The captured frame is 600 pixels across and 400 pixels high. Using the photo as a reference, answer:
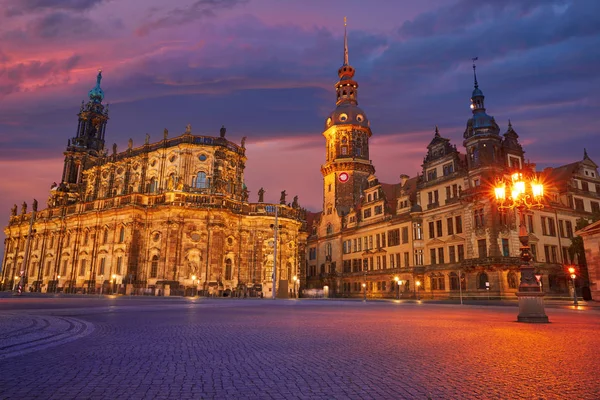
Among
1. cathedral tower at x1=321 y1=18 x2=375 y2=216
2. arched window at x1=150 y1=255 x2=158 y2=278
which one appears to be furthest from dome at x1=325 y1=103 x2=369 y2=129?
arched window at x1=150 y1=255 x2=158 y2=278

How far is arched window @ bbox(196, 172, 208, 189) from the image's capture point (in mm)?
62372

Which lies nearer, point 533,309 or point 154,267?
point 533,309

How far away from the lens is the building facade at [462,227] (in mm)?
43469

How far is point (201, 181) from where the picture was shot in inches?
2466

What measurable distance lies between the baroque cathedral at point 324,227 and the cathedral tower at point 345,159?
10.1 inches

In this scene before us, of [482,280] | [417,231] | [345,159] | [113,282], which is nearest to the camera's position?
[482,280]

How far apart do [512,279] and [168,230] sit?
1688 inches

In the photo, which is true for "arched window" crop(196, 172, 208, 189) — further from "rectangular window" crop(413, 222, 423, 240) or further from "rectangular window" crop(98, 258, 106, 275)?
"rectangular window" crop(413, 222, 423, 240)

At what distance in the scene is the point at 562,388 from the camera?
201 inches

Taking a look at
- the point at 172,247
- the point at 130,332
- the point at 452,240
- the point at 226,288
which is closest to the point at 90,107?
the point at 172,247

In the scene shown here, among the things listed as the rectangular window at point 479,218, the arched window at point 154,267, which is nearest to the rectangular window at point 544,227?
the rectangular window at point 479,218

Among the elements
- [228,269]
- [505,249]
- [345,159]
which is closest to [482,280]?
[505,249]

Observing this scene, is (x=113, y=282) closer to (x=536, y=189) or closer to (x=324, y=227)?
(x=324, y=227)

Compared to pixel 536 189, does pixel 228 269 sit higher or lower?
lower
